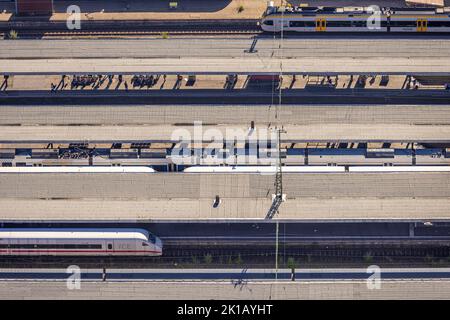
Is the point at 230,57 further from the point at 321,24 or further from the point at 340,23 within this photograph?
the point at 340,23

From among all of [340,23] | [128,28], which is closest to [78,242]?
[128,28]

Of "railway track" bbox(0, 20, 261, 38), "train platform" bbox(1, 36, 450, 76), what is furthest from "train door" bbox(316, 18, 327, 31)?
"railway track" bbox(0, 20, 261, 38)

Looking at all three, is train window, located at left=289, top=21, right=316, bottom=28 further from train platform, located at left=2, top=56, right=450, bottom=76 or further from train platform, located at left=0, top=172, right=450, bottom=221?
train platform, located at left=0, top=172, right=450, bottom=221

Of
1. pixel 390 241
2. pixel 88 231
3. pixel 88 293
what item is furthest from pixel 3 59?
pixel 390 241

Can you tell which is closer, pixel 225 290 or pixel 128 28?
Result: pixel 225 290

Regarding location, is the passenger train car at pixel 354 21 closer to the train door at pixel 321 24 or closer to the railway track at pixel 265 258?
the train door at pixel 321 24

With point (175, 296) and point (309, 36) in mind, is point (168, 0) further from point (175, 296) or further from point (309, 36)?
point (175, 296)
